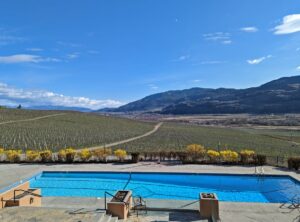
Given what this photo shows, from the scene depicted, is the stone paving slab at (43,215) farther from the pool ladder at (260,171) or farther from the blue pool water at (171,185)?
the pool ladder at (260,171)

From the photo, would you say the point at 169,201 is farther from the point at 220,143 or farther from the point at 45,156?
the point at 220,143

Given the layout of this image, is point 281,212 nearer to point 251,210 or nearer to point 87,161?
point 251,210

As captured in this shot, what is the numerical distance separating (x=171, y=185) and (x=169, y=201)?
585cm

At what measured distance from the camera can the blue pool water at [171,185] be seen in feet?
53.4

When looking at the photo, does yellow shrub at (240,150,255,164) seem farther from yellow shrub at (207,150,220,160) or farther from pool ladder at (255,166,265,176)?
yellow shrub at (207,150,220,160)

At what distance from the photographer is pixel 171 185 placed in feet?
60.6

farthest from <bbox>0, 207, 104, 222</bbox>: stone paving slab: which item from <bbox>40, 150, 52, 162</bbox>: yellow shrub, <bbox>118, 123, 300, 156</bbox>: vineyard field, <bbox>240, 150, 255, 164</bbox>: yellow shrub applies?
<bbox>118, 123, 300, 156</bbox>: vineyard field

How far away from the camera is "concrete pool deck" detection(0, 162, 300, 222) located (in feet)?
35.8

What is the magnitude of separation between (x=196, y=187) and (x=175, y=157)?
6631mm

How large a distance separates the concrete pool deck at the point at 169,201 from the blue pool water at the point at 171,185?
2.35ft

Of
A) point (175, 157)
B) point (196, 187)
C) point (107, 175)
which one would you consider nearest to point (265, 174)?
point (196, 187)

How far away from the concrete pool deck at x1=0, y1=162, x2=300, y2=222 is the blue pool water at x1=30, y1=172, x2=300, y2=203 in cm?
72

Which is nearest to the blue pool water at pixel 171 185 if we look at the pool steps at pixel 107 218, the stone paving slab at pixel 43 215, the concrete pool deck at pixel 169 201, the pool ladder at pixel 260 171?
the pool ladder at pixel 260 171

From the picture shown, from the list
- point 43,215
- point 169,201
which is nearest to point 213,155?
point 169,201
